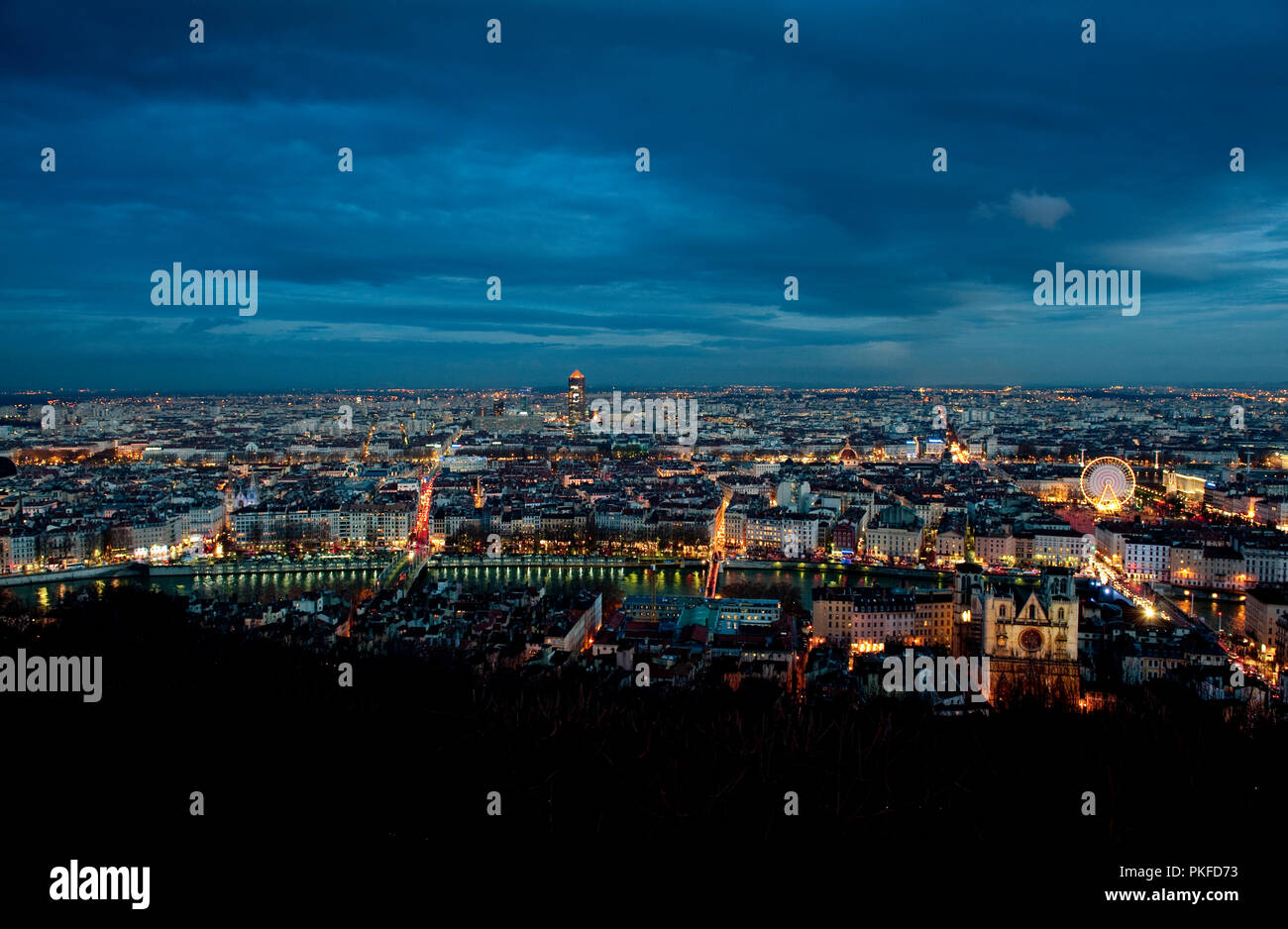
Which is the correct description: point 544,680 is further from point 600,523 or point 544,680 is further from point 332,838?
point 600,523

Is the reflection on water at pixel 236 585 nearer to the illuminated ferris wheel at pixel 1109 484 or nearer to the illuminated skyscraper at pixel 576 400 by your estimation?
the illuminated ferris wheel at pixel 1109 484

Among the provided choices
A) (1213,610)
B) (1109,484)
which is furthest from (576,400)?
(1213,610)

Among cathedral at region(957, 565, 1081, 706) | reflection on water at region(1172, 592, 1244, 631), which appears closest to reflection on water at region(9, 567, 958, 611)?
reflection on water at region(1172, 592, 1244, 631)

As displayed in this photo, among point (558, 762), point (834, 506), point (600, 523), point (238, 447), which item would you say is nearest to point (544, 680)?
point (558, 762)

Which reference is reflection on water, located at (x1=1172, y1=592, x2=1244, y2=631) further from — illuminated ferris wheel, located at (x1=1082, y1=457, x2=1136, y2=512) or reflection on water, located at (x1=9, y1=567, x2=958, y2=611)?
illuminated ferris wheel, located at (x1=1082, y1=457, x2=1136, y2=512)

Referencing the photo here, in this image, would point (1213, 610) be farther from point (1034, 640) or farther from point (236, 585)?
point (236, 585)
